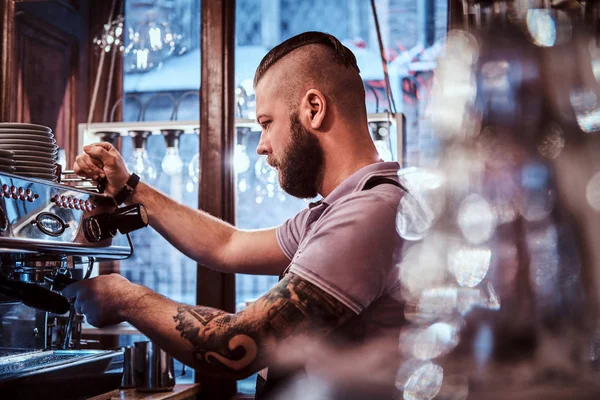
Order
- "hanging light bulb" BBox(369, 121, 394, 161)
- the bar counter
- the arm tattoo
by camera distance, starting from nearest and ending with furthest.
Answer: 1. the arm tattoo
2. the bar counter
3. "hanging light bulb" BBox(369, 121, 394, 161)

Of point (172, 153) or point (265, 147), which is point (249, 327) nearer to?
point (265, 147)

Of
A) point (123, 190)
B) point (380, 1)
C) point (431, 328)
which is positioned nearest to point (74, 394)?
point (123, 190)

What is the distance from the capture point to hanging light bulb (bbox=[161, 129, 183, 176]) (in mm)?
2217

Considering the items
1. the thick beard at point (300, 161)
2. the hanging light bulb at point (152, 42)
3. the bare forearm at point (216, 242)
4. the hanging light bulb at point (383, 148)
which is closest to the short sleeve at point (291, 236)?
the bare forearm at point (216, 242)

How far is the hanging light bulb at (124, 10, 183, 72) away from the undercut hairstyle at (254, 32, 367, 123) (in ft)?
3.58

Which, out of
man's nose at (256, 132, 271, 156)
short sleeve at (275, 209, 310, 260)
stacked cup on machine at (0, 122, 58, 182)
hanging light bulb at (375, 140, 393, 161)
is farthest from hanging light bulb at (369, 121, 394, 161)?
stacked cup on machine at (0, 122, 58, 182)

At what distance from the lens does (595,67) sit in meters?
0.32

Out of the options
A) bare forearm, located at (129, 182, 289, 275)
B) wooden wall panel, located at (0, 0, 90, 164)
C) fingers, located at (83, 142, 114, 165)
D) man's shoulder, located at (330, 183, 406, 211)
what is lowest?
bare forearm, located at (129, 182, 289, 275)

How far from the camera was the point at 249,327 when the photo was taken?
1044 mm

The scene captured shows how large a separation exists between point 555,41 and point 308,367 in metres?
0.90

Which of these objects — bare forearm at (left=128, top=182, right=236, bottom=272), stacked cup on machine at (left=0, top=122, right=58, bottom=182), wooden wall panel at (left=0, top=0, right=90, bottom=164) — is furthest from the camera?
wooden wall panel at (left=0, top=0, right=90, bottom=164)

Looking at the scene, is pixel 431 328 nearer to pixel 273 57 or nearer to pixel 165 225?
pixel 273 57

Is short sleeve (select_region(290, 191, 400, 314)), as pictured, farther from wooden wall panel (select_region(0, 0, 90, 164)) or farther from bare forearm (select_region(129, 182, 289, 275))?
wooden wall panel (select_region(0, 0, 90, 164))

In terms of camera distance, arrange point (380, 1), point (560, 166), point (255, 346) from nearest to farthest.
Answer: point (560, 166) → point (255, 346) → point (380, 1)
